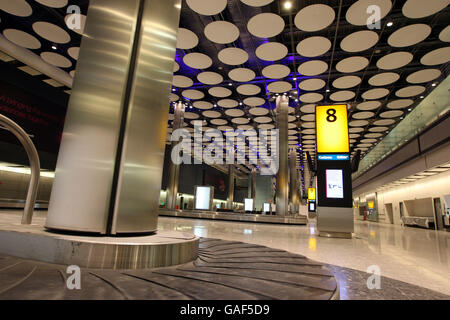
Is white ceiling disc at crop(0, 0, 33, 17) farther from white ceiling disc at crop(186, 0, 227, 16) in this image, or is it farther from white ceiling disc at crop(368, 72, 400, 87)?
white ceiling disc at crop(368, 72, 400, 87)

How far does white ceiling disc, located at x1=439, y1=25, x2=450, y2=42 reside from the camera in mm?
10180

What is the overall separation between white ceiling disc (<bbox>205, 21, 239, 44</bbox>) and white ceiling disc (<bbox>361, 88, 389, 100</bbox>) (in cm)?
966

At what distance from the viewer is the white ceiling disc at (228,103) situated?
1761cm

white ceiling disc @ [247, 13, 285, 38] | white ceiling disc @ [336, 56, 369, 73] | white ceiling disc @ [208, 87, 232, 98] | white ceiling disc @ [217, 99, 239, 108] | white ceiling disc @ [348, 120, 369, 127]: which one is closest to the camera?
white ceiling disc @ [247, 13, 285, 38]

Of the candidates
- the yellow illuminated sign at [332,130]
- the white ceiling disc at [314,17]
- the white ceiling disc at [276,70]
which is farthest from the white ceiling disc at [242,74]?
the yellow illuminated sign at [332,130]

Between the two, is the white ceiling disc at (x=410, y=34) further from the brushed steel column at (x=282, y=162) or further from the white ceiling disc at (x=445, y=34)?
the brushed steel column at (x=282, y=162)

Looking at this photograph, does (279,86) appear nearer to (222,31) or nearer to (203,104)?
(203,104)

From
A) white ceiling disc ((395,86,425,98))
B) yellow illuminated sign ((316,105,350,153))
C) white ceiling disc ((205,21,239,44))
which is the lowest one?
yellow illuminated sign ((316,105,350,153))

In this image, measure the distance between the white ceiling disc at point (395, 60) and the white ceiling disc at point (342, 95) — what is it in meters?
3.20

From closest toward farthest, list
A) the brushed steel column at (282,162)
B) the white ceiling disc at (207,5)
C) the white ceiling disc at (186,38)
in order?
the white ceiling disc at (207,5) < the white ceiling disc at (186,38) < the brushed steel column at (282,162)

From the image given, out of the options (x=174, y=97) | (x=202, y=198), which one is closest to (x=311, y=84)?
(x=174, y=97)

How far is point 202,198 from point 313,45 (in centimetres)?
1273

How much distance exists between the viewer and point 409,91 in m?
15.0

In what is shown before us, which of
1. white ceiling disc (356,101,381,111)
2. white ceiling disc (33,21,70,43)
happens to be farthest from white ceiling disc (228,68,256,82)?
white ceiling disc (356,101,381,111)
